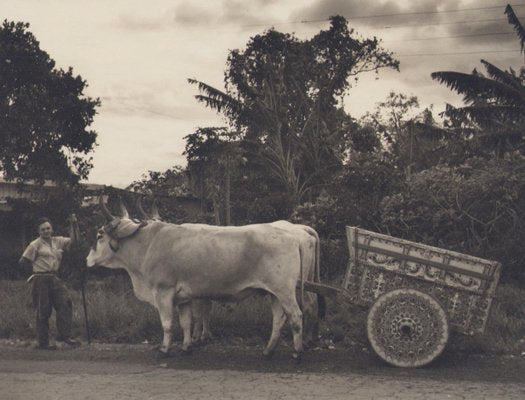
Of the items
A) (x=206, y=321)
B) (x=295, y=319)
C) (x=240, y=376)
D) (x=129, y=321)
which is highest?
(x=295, y=319)

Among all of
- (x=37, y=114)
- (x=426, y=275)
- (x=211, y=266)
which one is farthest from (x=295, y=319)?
(x=37, y=114)

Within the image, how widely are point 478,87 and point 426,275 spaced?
43.7 ft

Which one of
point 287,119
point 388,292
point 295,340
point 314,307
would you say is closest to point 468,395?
point 388,292

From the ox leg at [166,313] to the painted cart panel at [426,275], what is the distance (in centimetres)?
206

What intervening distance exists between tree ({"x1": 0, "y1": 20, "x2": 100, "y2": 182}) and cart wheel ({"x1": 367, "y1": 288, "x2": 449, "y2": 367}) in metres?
12.4

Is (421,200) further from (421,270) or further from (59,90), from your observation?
(59,90)

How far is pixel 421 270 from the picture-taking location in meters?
7.70

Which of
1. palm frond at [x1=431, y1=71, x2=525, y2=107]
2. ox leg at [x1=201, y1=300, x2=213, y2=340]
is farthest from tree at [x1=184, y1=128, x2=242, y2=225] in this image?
ox leg at [x1=201, y1=300, x2=213, y2=340]

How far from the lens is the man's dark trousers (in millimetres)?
9023

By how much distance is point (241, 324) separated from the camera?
953 cm

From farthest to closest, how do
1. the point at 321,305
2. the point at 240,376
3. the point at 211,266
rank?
1. the point at 321,305
2. the point at 211,266
3. the point at 240,376

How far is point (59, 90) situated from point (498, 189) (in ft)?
37.0

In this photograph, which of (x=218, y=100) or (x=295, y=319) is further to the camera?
(x=218, y=100)

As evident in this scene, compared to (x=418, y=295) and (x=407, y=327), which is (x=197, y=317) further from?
(x=418, y=295)
